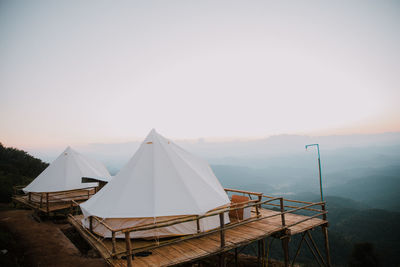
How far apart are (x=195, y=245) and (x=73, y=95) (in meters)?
21.7

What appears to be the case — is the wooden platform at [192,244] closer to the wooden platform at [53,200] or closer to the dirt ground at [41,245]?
the dirt ground at [41,245]

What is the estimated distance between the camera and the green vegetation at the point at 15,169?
18.9m

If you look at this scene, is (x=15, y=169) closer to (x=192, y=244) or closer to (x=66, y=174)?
(x=66, y=174)

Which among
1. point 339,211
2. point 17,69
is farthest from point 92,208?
point 339,211

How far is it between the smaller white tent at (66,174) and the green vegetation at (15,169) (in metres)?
6.90

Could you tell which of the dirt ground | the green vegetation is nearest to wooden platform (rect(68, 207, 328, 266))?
the dirt ground

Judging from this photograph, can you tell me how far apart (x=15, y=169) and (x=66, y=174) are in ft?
51.7

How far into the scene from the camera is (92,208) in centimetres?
800

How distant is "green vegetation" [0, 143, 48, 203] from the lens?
62.0ft

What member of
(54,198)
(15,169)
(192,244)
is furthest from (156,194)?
(15,169)

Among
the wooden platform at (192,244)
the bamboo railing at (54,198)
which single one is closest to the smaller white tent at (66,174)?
the bamboo railing at (54,198)

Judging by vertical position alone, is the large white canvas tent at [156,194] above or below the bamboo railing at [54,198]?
above

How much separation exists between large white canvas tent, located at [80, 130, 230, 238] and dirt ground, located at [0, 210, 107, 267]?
69.1 inches

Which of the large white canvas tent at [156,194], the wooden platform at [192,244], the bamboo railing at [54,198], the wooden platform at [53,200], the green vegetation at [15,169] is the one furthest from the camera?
the green vegetation at [15,169]
